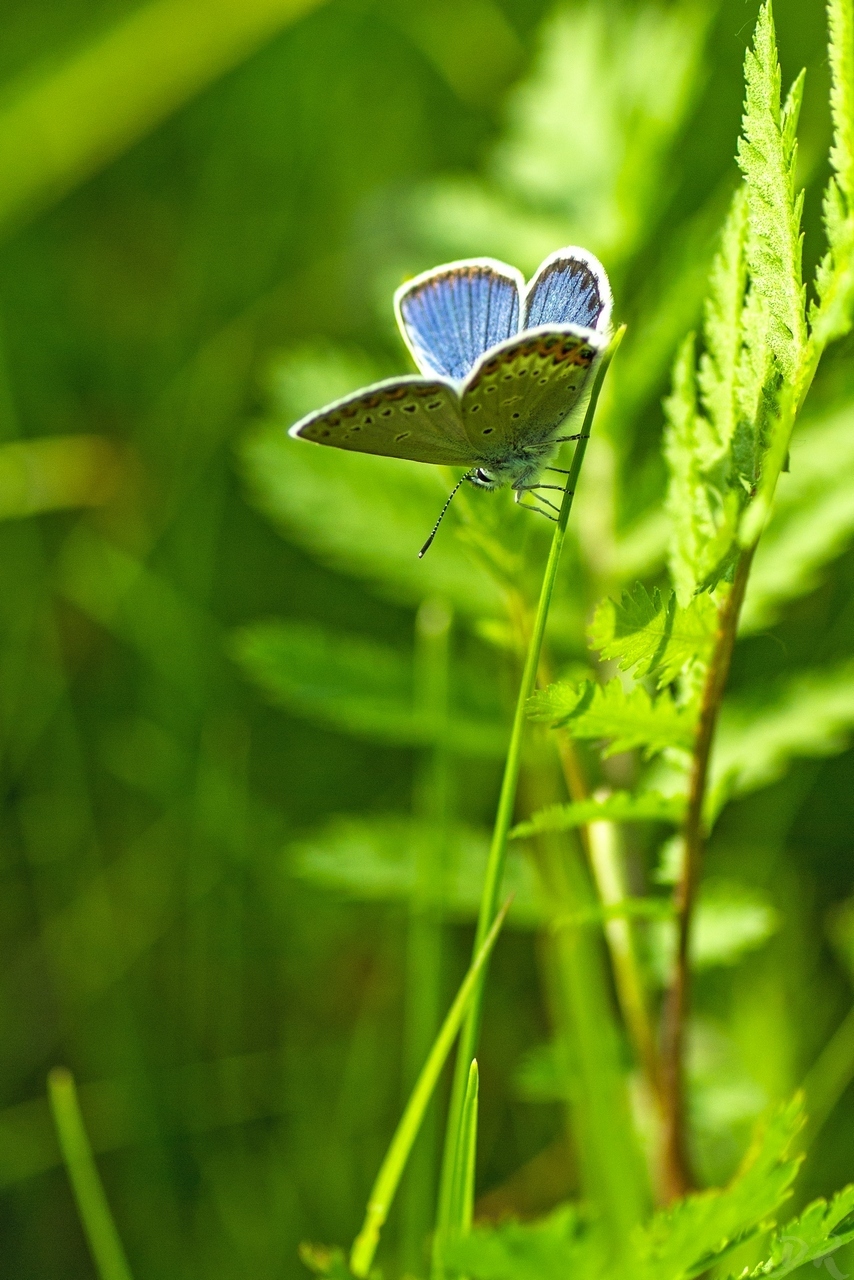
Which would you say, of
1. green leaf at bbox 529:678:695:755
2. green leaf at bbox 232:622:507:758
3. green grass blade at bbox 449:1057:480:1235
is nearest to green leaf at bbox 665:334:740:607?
green leaf at bbox 529:678:695:755

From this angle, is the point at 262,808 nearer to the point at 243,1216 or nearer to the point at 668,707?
the point at 243,1216

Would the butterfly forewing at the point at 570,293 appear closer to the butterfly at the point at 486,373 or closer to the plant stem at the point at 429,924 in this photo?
the butterfly at the point at 486,373

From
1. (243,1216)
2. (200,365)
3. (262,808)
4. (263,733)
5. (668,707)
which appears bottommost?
(243,1216)

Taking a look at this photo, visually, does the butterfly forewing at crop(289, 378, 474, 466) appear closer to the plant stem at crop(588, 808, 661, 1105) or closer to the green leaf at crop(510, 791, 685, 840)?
the green leaf at crop(510, 791, 685, 840)

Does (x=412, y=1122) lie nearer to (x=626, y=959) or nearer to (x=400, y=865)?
(x=626, y=959)

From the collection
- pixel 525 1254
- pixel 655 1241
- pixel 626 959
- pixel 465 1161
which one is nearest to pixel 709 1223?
pixel 655 1241

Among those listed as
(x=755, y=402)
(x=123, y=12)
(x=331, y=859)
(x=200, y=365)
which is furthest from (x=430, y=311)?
(x=123, y=12)
